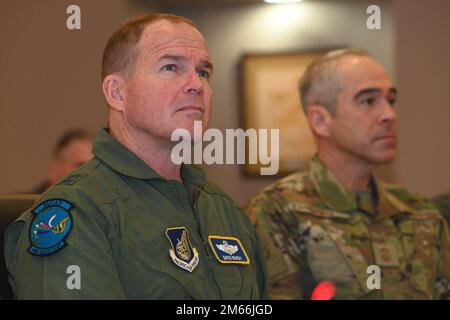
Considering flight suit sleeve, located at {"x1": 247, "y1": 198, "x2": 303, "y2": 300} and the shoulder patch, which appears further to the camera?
flight suit sleeve, located at {"x1": 247, "y1": 198, "x2": 303, "y2": 300}

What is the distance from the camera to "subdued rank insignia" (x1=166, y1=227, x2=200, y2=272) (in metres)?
1.06

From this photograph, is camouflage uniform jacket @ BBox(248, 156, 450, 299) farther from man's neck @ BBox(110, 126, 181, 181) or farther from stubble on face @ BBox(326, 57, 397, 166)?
man's neck @ BBox(110, 126, 181, 181)

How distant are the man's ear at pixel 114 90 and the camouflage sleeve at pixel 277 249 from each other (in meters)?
0.52

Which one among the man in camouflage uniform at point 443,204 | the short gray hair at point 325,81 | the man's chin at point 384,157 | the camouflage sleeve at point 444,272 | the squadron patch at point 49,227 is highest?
the short gray hair at point 325,81

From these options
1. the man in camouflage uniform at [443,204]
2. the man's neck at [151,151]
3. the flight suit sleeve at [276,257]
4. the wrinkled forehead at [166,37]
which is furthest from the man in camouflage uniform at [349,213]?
the wrinkled forehead at [166,37]

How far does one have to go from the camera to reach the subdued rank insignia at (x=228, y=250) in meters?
1.14

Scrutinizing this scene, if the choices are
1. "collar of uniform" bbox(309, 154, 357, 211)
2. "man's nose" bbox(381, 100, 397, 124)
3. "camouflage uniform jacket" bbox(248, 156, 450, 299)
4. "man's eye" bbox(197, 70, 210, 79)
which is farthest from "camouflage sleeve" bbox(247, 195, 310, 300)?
"man's eye" bbox(197, 70, 210, 79)

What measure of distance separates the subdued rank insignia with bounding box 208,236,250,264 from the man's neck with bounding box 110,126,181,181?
0.15 meters

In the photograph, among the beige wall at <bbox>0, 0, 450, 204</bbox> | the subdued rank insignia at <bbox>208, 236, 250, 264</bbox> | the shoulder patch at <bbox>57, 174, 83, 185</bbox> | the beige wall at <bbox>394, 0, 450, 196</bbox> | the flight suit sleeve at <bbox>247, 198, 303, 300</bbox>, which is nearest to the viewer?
the shoulder patch at <bbox>57, 174, 83, 185</bbox>

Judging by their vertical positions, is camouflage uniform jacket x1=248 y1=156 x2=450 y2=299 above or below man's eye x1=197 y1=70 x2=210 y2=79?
below

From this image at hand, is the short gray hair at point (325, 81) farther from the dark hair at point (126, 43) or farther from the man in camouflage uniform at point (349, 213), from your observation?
the dark hair at point (126, 43)

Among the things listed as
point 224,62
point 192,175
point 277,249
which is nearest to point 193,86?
point 192,175

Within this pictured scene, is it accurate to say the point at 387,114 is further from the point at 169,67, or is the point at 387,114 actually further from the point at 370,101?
the point at 169,67

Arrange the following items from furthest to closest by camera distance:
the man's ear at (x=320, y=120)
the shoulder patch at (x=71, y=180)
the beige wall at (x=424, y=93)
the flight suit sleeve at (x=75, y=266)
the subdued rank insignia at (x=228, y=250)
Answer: the beige wall at (x=424, y=93), the man's ear at (x=320, y=120), the subdued rank insignia at (x=228, y=250), the shoulder patch at (x=71, y=180), the flight suit sleeve at (x=75, y=266)
